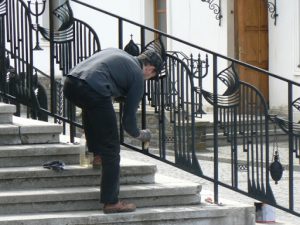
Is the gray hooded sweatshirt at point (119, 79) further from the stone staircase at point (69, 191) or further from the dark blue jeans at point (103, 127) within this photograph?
the stone staircase at point (69, 191)

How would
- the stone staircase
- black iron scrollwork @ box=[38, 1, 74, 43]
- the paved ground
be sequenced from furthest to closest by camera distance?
the paved ground, black iron scrollwork @ box=[38, 1, 74, 43], the stone staircase

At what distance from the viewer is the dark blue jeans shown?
10.0 m

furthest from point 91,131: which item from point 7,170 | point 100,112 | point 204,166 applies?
point 204,166

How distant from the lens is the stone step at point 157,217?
32.9 feet

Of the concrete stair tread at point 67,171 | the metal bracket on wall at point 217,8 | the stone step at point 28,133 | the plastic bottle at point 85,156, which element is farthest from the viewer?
the metal bracket on wall at point 217,8

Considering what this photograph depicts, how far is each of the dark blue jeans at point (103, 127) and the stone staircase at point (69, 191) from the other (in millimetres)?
271

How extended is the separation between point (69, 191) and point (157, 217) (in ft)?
2.61

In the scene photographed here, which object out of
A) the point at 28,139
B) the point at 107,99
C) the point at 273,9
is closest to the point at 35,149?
the point at 28,139

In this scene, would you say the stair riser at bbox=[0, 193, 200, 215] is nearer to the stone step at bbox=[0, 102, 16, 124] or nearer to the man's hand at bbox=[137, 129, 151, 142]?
the man's hand at bbox=[137, 129, 151, 142]

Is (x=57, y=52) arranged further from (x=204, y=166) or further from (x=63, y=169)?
(x=204, y=166)

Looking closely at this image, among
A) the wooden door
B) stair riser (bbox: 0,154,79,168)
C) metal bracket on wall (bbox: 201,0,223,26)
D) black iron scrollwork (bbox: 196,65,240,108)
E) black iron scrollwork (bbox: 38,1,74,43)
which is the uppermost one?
metal bracket on wall (bbox: 201,0,223,26)

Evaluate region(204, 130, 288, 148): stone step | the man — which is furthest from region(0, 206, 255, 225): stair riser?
region(204, 130, 288, 148): stone step

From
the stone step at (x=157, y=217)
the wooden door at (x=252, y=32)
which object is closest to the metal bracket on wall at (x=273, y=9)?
the wooden door at (x=252, y=32)

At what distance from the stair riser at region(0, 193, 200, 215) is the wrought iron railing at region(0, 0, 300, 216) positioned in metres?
0.38
